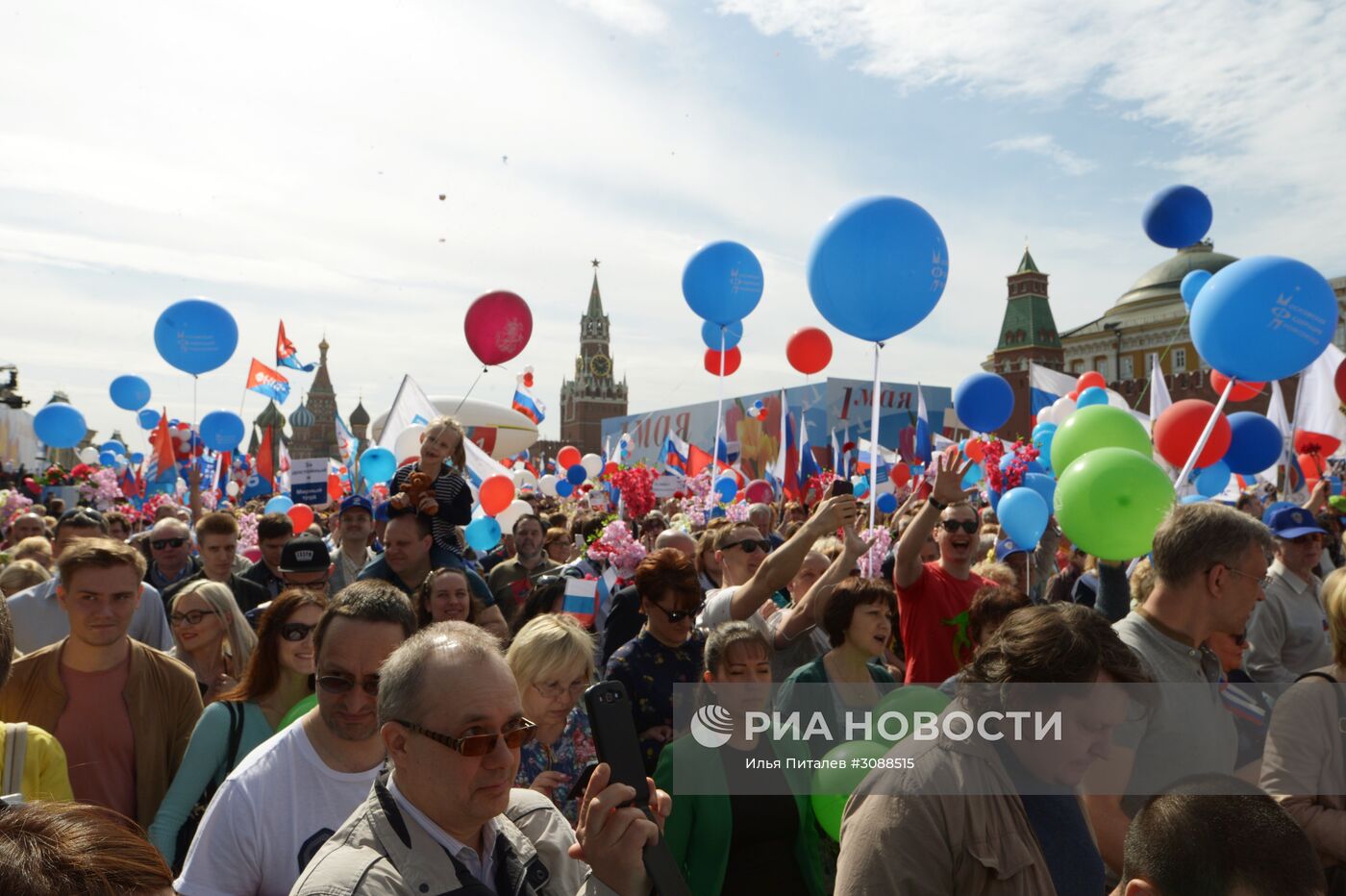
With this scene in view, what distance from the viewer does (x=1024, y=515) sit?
23.7 ft

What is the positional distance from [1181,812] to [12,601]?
5.51 metres

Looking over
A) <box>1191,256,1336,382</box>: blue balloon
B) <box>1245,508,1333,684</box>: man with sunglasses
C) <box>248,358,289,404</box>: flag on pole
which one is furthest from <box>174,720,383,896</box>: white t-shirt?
<box>248,358,289,404</box>: flag on pole

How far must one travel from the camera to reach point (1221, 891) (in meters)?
1.68

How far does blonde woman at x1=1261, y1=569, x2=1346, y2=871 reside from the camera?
2.74 meters

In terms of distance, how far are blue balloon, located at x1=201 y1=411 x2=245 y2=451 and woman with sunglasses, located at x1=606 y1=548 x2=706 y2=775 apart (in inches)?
648

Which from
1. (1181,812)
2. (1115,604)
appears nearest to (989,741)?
(1181,812)

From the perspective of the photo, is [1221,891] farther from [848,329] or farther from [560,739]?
[848,329]

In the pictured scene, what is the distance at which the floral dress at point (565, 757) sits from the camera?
3521mm

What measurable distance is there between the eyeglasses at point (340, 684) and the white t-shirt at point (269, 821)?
5.9 inches

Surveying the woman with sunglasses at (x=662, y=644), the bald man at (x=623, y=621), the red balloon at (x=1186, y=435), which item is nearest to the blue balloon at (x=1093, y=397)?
the red balloon at (x=1186, y=435)

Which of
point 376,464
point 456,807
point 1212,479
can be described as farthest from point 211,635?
point 1212,479

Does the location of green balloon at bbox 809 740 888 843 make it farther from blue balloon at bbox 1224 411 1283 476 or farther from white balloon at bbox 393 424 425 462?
white balloon at bbox 393 424 425 462

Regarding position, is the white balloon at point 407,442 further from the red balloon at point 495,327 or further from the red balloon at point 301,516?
the red balloon at point 495,327

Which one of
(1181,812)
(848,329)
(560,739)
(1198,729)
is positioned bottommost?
(560,739)
